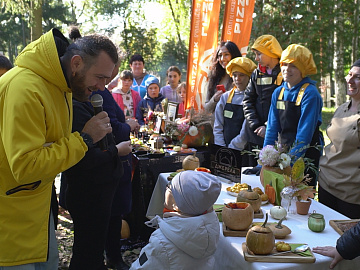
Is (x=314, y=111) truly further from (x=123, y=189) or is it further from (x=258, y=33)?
(x=258, y=33)

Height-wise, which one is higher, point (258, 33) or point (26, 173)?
point (258, 33)

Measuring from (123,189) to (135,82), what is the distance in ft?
Answer: 14.0

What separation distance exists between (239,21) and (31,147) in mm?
4887

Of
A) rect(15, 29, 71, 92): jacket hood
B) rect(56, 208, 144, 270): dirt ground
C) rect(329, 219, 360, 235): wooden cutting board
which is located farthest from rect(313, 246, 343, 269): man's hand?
rect(56, 208, 144, 270): dirt ground

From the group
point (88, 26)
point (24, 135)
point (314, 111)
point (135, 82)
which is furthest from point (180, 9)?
point (24, 135)

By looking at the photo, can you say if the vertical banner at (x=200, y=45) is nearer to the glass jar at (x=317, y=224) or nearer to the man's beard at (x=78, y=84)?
the glass jar at (x=317, y=224)

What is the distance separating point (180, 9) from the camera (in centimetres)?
2497

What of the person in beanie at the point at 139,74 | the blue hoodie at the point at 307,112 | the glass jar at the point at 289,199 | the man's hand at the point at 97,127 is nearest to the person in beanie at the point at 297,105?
the blue hoodie at the point at 307,112

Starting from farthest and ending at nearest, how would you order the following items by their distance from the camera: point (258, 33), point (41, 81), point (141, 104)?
point (258, 33) → point (141, 104) → point (41, 81)

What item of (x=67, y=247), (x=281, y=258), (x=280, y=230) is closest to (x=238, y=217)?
(x=280, y=230)

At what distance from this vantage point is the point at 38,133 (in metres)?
1.45

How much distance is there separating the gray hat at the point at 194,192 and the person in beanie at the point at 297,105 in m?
1.46

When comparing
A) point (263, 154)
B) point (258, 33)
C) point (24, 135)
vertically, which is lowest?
point (263, 154)

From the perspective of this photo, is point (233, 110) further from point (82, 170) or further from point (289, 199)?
point (82, 170)
